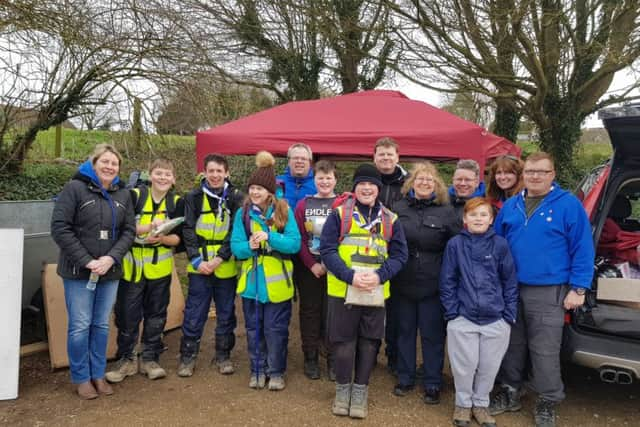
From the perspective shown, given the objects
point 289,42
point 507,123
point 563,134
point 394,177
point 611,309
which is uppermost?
point 289,42

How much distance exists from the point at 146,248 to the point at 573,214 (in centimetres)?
289

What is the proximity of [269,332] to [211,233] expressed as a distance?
0.85 metres

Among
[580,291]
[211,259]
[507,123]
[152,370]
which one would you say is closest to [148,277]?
[211,259]

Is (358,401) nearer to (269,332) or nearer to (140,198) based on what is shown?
(269,332)

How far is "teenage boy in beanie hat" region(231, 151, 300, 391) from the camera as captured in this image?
3.46 meters

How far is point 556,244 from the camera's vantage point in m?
3.03

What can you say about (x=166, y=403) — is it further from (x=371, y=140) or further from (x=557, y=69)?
(x=557, y=69)

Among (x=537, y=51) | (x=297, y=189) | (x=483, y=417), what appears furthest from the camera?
(x=537, y=51)

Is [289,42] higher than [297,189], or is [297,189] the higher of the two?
[289,42]

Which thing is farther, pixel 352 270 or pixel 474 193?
pixel 474 193

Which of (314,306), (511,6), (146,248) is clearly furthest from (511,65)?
(146,248)

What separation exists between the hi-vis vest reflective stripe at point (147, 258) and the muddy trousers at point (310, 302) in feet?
3.31

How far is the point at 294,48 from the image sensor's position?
13.3m

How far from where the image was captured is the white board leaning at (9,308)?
3.20 metres
